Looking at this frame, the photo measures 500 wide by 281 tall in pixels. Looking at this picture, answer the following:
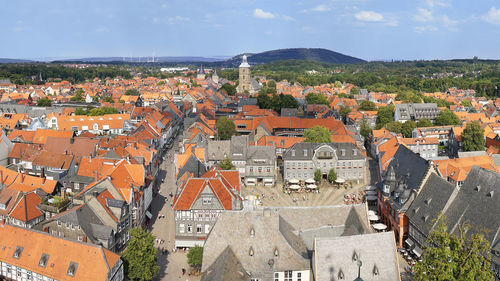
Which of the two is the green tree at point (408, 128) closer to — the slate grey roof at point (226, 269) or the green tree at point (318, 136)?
the green tree at point (318, 136)

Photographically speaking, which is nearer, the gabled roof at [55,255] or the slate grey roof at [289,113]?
the gabled roof at [55,255]

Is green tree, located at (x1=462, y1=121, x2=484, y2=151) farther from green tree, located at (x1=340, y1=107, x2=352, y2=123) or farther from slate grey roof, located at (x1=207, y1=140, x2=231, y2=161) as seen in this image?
slate grey roof, located at (x1=207, y1=140, x2=231, y2=161)

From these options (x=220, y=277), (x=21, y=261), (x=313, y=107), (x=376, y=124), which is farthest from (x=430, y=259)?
(x=313, y=107)

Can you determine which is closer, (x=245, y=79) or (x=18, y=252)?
(x=18, y=252)

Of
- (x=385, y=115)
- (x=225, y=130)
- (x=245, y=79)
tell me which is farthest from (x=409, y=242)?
(x=245, y=79)

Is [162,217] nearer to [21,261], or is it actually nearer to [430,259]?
[21,261]

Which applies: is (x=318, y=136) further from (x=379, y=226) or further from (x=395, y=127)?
(x=379, y=226)

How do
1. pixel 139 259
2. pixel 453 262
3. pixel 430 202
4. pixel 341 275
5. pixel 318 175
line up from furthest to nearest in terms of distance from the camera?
pixel 318 175 → pixel 430 202 → pixel 139 259 → pixel 341 275 → pixel 453 262

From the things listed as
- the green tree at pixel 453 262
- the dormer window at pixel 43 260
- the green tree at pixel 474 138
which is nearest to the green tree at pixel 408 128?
the green tree at pixel 474 138

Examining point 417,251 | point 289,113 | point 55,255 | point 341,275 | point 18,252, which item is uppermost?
point 289,113
